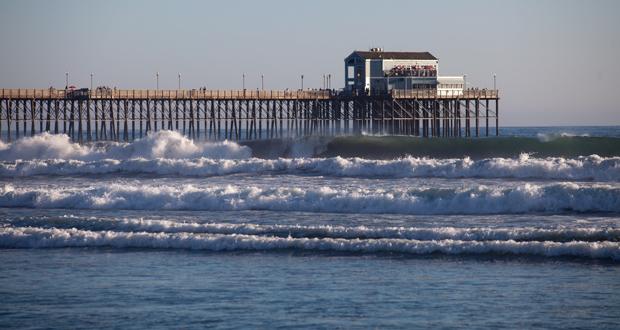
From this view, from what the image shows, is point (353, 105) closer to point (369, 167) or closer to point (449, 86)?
point (449, 86)

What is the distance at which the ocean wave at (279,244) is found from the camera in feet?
57.3

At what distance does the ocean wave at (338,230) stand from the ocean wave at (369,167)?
46.3 ft

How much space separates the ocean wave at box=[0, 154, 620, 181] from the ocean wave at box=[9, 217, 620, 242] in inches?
556

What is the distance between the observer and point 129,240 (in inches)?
791

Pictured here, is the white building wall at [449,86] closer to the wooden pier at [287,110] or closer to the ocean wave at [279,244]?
the wooden pier at [287,110]

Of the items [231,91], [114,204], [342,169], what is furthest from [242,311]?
[231,91]

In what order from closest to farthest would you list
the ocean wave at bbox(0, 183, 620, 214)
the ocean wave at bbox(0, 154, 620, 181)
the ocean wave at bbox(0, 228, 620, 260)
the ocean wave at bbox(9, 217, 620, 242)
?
the ocean wave at bbox(0, 228, 620, 260), the ocean wave at bbox(9, 217, 620, 242), the ocean wave at bbox(0, 183, 620, 214), the ocean wave at bbox(0, 154, 620, 181)

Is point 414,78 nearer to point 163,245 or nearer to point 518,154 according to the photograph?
point 518,154

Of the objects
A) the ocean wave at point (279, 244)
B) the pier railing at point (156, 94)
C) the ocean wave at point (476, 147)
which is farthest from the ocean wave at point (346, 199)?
the pier railing at point (156, 94)

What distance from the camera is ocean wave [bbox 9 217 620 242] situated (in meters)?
18.6

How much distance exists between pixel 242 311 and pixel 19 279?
4.61 meters

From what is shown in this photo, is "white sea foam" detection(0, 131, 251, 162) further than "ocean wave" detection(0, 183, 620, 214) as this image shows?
Yes

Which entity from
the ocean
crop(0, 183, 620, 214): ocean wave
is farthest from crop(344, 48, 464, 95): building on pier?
crop(0, 183, 620, 214): ocean wave

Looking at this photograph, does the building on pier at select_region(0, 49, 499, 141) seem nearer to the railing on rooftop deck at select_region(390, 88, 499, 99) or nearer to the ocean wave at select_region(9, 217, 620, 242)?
the railing on rooftop deck at select_region(390, 88, 499, 99)
